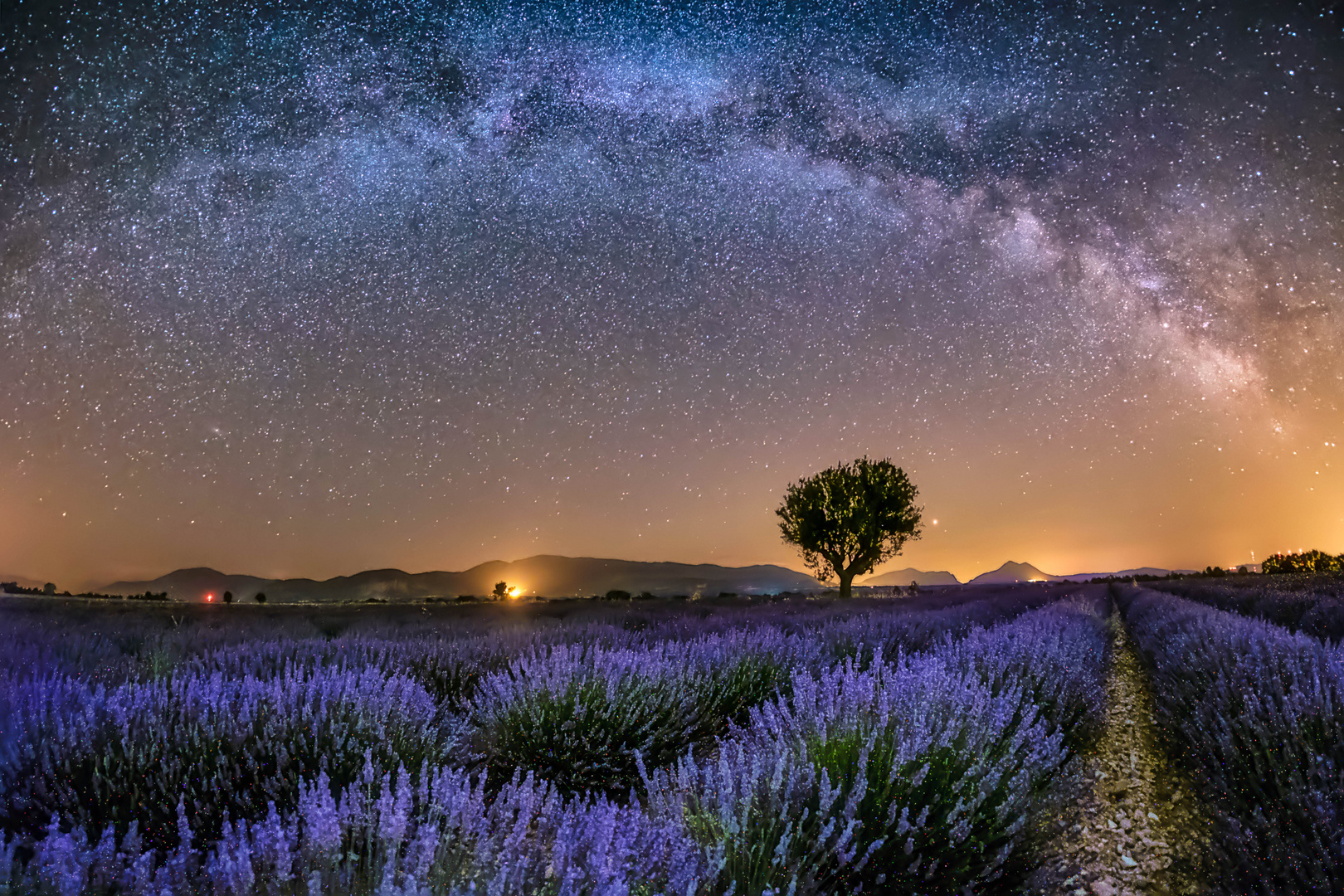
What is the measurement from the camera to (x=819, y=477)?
30.9 metres

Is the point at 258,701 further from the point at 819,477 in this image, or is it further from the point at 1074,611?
the point at 819,477

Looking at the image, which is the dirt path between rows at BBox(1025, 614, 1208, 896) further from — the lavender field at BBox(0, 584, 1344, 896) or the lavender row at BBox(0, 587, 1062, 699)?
the lavender row at BBox(0, 587, 1062, 699)

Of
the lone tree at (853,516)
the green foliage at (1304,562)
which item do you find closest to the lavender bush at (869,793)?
the lone tree at (853,516)

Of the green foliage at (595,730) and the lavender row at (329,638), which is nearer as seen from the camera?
the green foliage at (595,730)

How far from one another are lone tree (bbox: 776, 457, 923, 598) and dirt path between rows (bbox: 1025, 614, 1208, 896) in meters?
24.8

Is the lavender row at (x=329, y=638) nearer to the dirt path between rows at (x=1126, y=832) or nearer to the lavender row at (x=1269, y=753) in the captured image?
the dirt path between rows at (x=1126, y=832)

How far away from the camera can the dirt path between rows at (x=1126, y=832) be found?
256cm

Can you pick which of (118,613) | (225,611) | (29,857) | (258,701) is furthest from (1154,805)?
(225,611)

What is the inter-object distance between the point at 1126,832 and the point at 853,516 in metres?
26.5

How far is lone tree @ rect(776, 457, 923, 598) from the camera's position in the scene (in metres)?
29.2

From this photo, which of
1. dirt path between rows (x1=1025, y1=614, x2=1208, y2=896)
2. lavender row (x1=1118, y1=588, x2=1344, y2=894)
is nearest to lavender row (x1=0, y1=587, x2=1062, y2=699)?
dirt path between rows (x1=1025, y1=614, x2=1208, y2=896)

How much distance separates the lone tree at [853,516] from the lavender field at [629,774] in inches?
938

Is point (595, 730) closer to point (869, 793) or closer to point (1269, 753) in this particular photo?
point (869, 793)

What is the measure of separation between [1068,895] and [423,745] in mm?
2784
